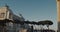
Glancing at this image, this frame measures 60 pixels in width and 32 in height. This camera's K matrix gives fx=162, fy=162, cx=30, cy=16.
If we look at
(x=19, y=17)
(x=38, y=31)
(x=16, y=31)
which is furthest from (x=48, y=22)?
(x=19, y=17)

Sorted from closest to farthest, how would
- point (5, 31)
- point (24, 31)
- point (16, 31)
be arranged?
point (5, 31) < point (24, 31) < point (16, 31)

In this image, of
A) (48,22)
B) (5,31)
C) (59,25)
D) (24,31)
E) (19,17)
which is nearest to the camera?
(59,25)

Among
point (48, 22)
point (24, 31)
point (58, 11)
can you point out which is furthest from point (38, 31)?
point (58, 11)

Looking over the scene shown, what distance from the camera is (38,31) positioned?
31438 mm

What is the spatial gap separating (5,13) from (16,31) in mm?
4780

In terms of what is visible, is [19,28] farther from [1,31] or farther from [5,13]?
[1,31]

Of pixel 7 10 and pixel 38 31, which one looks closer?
pixel 38 31

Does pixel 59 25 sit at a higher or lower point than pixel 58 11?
lower

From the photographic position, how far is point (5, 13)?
3678 centimetres

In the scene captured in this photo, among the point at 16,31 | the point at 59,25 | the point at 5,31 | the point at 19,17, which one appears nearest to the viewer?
the point at 59,25

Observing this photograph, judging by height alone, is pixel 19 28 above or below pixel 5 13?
below

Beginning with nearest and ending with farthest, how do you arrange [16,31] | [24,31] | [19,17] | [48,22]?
[48,22]
[24,31]
[16,31]
[19,17]

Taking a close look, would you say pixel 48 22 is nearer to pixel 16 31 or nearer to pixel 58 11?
pixel 58 11

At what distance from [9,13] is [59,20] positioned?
27259 millimetres
